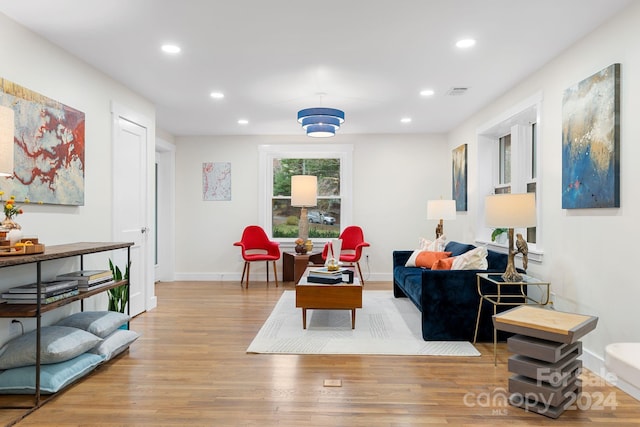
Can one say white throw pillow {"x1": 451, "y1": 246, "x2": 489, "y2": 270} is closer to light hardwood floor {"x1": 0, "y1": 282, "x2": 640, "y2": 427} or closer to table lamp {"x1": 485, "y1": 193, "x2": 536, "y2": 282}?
table lamp {"x1": 485, "y1": 193, "x2": 536, "y2": 282}

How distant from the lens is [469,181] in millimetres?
5871

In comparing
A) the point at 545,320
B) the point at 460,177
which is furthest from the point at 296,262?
the point at 545,320

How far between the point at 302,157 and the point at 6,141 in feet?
17.5

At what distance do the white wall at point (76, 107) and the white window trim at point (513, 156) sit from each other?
13.3 feet

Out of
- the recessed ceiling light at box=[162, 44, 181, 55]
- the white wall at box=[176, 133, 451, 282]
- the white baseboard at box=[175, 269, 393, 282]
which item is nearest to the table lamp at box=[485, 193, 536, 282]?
the recessed ceiling light at box=[162, 44, 181, 55]

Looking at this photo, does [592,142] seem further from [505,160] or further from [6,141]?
[6,141]

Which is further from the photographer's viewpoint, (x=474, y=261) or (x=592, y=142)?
(x=474, y=261)

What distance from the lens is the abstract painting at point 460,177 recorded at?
19.8 ft

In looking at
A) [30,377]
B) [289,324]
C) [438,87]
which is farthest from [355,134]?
[30,377]

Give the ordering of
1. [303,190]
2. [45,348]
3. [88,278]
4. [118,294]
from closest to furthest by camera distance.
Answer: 1. [45,348]
2. [88,278]
3. [118,294]
4. [303,190]

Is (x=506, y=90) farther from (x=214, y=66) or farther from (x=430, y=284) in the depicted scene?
(x=214, y=66)

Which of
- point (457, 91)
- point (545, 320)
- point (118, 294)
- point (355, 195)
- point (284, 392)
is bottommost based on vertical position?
point (284, 392)

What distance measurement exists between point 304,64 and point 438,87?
158 cm

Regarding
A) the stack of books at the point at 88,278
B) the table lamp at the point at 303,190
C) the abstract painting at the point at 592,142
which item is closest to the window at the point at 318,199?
the table lamp at the point at 303,190
